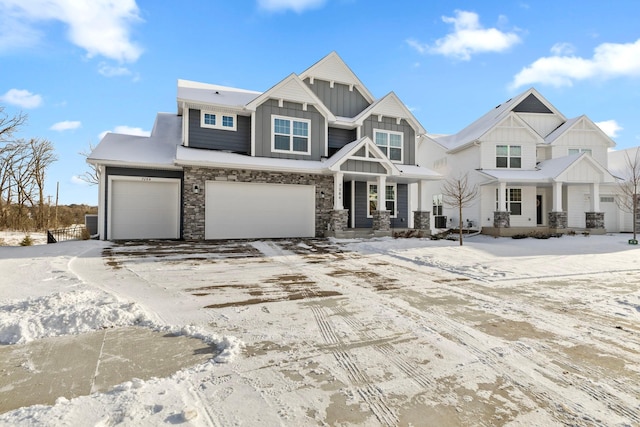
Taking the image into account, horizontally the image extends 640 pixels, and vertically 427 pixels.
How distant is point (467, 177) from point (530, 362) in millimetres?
18516

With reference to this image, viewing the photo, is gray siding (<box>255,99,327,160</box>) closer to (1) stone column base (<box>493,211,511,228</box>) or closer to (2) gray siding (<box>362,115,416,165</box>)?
(2) gray siding (<box>362,115,416,165</box>)

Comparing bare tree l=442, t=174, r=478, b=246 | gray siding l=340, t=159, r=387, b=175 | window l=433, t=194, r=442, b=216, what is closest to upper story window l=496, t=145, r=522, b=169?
bare tree l=442, t=174, r=478, b=246

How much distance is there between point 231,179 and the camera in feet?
44.0

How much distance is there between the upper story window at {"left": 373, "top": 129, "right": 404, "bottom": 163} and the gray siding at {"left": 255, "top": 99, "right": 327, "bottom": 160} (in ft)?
10.4

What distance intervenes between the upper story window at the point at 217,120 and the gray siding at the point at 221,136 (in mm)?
142

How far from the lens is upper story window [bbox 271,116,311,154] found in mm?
14867

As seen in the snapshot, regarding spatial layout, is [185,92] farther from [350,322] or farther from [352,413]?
[352,413]

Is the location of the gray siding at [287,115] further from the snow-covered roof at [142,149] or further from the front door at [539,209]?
the front door at [539,209]

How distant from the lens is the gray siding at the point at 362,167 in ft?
45.9

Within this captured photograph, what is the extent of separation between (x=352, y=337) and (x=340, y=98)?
15.6 m

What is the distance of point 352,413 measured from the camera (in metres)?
2.23

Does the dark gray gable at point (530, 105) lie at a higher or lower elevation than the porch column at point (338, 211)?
higher

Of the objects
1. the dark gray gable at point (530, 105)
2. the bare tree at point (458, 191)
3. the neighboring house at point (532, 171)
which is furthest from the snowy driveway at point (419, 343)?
the dark gray gable at point (530, 105)

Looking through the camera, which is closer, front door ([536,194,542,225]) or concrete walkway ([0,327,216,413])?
concrete walkway ([0,327,216,413])
